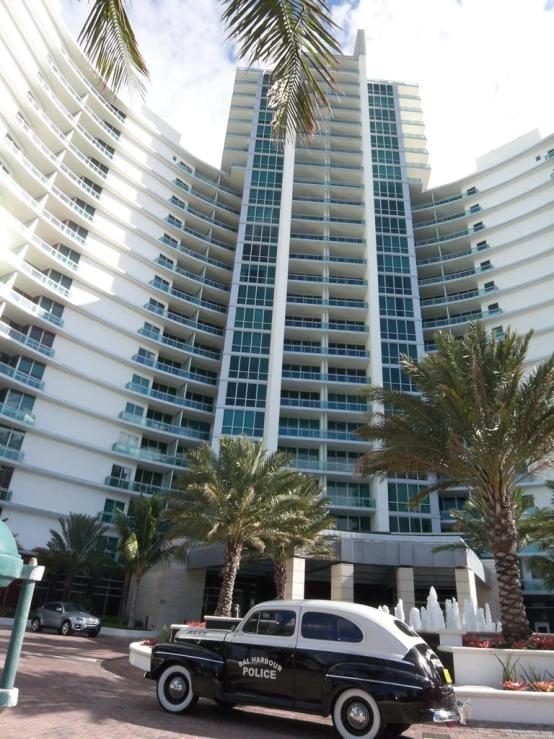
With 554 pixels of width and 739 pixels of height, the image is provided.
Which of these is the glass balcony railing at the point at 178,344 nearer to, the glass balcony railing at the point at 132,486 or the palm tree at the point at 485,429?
the glass balcony railing at the point at 132,486

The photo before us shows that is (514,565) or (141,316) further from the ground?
(141,316)

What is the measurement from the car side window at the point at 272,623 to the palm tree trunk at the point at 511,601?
790 centimetres

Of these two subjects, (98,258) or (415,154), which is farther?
(415,154)

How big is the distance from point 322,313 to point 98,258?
21.7 meters

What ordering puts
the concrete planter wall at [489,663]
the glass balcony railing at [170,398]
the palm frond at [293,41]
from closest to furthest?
the palm frond at [293,41]
the concrete planter wall at [489,663]
the glass balcony railing at [170,398]

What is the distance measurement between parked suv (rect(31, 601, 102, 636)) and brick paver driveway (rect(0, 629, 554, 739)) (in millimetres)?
11979

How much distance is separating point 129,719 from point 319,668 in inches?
120

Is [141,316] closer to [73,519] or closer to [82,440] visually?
[82,440]

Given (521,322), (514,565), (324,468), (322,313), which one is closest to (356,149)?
→ (322,313)

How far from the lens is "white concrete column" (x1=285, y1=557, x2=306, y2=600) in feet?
83.4

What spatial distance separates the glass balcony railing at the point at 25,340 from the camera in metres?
36.0

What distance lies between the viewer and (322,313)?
171 ft

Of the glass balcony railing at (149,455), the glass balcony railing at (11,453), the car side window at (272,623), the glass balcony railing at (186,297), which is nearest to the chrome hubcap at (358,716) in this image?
the car side window at (272,623)

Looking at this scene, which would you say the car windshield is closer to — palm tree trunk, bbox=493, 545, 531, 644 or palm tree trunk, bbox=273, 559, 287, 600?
palm tree trunk, bbox=273, 559, 287, 600
